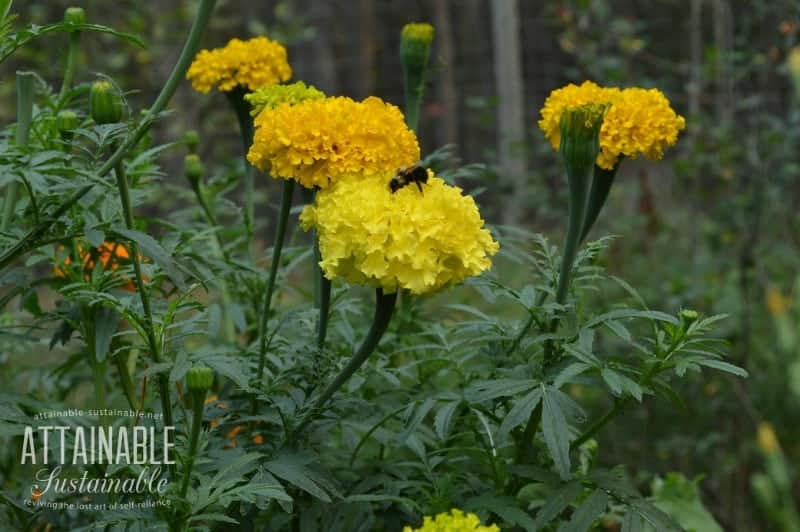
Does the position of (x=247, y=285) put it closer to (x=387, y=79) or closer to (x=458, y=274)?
(x=458, y=274)

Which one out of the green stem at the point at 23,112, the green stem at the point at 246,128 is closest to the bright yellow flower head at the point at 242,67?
the green stem at the point at 246,128

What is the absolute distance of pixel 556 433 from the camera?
4.23 feet

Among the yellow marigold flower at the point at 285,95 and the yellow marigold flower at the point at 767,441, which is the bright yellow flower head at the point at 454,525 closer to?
the yellow marigold flower at the point at 285,95

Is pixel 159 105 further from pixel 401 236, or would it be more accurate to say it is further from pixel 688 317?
pixel 688 317

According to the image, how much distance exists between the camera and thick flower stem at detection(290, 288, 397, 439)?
1262mm

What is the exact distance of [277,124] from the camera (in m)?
1.29

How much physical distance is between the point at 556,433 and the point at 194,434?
1.50 ft

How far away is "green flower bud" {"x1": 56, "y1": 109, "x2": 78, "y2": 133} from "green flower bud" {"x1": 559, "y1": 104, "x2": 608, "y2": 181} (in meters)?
0.73

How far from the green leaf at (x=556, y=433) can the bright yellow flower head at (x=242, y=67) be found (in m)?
0.76

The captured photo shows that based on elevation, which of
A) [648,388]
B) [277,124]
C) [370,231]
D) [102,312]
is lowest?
[648,388]

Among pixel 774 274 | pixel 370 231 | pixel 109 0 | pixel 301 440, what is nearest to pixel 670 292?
pixel 774 274

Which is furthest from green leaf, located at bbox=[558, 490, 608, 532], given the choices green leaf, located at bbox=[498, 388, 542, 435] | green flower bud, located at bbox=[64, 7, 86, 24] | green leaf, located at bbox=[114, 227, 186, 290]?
green flower bud, located at bbox=[64, 7, 86, 24]

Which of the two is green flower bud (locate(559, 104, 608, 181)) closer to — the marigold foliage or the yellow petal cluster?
the yellow petal cluster

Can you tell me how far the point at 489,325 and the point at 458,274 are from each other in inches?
12.3
